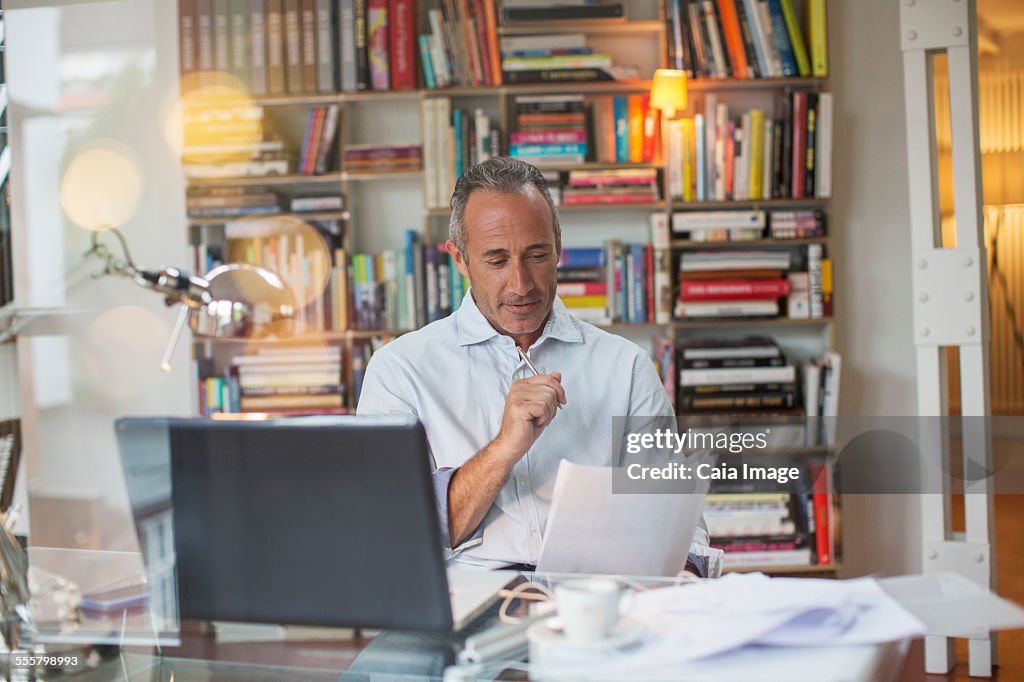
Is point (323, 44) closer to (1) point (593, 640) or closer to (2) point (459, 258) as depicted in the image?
(2) point (459, 258)

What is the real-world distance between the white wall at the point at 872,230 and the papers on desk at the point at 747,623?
264 cm

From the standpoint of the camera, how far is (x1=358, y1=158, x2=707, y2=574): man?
1641mm

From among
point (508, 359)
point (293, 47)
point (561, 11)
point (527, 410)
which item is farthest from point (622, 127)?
point (527, 410)

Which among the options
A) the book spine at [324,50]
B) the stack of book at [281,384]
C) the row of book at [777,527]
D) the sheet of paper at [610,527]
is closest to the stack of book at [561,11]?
the book spine at [324,50]

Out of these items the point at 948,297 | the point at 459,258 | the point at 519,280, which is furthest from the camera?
the point at 948,297

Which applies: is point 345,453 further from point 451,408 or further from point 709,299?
point 709,299

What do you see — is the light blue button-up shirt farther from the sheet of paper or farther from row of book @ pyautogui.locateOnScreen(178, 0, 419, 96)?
row of book @ pyautogui.locateOnScreen(178, 0, 419, 96)

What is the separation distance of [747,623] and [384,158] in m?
2.71

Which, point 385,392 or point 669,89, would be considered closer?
point 385,392

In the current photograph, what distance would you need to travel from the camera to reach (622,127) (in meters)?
3.29

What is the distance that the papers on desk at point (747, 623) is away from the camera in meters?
0.81

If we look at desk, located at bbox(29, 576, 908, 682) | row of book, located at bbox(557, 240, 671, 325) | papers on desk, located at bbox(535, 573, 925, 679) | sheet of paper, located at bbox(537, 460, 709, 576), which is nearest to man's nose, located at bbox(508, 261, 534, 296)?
sheet of paper, located at bbox(537, 460, 709, 576)

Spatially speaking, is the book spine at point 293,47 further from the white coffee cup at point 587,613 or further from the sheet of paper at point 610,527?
the white coffee cup at point 587,613

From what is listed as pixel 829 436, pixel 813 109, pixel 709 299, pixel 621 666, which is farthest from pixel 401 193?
pixel 621 666
